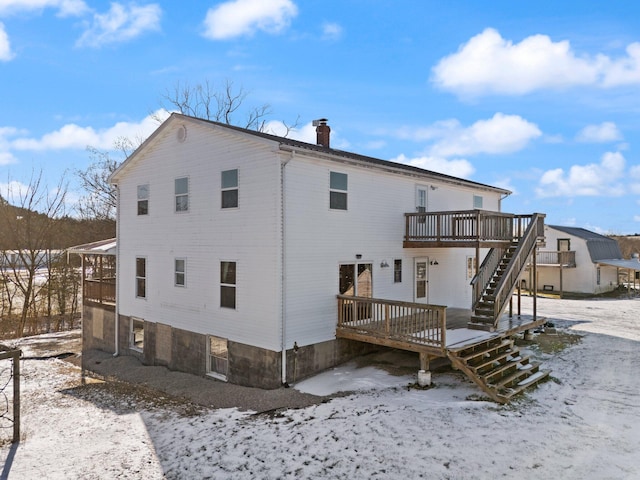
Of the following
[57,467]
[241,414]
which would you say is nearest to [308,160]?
[241,414]

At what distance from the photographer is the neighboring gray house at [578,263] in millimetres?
32438

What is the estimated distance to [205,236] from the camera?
44.4ft

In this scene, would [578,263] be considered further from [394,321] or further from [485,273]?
[394,321]

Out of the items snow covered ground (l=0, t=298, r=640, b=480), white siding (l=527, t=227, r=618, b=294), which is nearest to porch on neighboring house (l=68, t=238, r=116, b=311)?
snow covered ground (l=0, t=298, r=640, b=480)

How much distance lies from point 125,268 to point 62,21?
907 cm

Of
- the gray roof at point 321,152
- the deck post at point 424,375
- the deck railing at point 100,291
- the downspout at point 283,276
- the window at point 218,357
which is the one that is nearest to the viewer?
the deck post at point 424,375

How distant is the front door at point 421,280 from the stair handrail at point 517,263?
304cm

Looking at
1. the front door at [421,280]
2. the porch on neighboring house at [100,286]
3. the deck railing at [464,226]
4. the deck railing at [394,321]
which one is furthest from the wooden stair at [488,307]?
the porch on neighboring house at [100,286]

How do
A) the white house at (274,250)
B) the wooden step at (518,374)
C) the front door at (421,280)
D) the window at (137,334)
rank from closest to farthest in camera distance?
the wooden step at (518,374), the white house at (274,250), the front door at (421,280), the window at (137,334)

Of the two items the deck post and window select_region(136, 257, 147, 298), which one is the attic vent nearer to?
window select_region(136, 257, 147, 298)

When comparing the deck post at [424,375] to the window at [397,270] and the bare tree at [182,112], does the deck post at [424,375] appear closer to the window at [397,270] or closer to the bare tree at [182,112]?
the window at [397,270]

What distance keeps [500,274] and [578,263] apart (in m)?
23.0

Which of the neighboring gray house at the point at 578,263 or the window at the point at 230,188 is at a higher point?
the window at the point at 230,188

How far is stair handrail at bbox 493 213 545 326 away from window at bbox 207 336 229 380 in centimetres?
823
